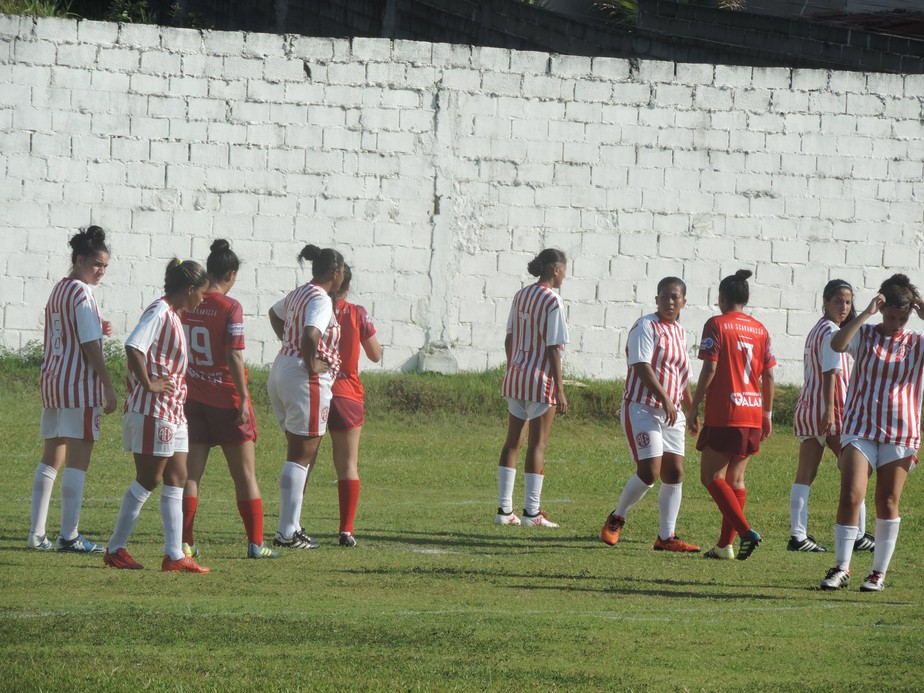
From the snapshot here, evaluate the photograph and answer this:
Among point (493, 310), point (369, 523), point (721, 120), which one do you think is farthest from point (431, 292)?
point (369, 523)

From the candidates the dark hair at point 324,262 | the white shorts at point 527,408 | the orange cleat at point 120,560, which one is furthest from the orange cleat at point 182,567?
the white shorts at point 527,408

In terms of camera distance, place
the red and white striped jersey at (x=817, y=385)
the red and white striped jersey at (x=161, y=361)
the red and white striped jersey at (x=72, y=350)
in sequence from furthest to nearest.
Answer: the red and white striped jersey at (x=817, y=385), the red and white striped jersey at (x=72, y=350), the red and white striped jersey at (x=161, y=361)

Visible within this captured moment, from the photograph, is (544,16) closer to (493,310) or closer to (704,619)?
(493,310)

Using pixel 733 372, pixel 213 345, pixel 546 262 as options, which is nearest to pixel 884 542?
pixel 733 372

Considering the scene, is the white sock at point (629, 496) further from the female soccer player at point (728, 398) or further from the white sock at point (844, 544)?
the white sock at point (844, 544)

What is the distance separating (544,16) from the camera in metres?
20.7

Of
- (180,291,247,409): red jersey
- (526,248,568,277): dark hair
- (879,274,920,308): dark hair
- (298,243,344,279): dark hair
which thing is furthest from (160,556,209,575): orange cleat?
(879,274,920,308): dark hair

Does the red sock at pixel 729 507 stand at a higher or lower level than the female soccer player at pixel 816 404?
lower

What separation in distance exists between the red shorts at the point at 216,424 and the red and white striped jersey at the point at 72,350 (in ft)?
1.97

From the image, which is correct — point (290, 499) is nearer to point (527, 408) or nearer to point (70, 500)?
point (70, 500)

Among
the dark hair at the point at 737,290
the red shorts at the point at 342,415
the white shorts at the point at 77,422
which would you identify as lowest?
the white shorts at the point at 77,422

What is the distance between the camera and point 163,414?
25.6 ft

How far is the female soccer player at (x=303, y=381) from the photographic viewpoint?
8961 millimetres

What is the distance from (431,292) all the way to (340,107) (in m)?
2.41
